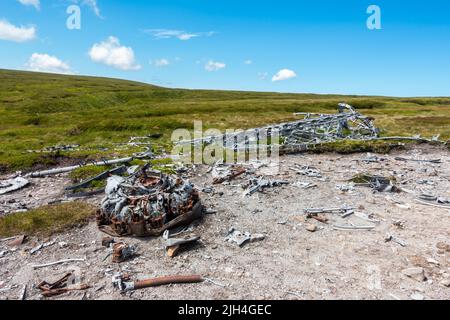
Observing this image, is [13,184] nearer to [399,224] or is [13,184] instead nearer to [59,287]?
[59,287]

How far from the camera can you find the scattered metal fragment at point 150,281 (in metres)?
9.88

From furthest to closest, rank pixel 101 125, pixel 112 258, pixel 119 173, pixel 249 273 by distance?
pixel 101 125, pixel 119 173, pixel 112 258, pixel 249 273

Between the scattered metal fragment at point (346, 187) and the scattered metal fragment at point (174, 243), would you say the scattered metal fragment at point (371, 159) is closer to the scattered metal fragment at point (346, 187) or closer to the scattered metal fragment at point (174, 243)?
the scattered metal fragment at point (346, 187)

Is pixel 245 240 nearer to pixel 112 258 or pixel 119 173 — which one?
pixel 112 258

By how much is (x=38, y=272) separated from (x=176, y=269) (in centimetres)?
479

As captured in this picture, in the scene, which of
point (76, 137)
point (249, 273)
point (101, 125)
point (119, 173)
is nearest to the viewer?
point (249, 273)

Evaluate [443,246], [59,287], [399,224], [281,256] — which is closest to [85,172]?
[59,287]

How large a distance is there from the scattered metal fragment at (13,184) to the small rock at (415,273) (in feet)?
68.1

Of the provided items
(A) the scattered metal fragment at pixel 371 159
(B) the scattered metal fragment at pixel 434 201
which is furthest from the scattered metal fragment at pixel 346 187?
(A) the scattered metal fragment at pixel 371 159

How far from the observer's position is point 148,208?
13352mm

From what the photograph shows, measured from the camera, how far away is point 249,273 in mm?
10594

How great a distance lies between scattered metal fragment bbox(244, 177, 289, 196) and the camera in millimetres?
18516

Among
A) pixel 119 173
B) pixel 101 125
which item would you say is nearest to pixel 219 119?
pixel 101 125
